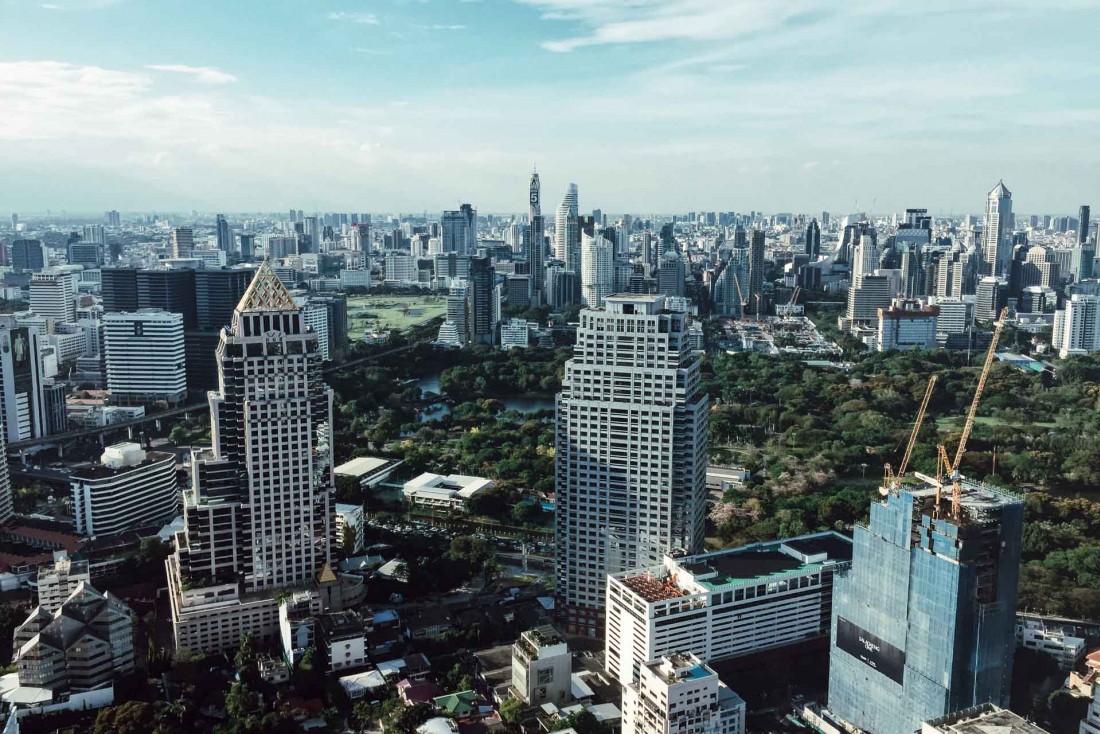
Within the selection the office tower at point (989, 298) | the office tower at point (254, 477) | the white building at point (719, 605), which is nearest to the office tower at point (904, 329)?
the office tower at point (989, 298)

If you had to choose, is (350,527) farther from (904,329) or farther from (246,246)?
(246,246)

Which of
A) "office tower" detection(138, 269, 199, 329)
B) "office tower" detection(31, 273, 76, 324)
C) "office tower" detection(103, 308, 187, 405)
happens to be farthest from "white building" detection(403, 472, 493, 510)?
"office tower" detection(31, 273, 76, 324)

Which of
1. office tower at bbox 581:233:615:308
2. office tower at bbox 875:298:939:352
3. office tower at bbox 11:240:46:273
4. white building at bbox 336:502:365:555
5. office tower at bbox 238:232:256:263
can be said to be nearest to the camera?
white building at bbox 336:502:365:555

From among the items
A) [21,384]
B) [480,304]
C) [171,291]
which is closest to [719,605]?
[21,384]

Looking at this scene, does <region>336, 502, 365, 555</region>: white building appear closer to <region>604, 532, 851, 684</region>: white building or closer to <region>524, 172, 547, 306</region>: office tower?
<region>604, 532, 851, 684</region>: white building

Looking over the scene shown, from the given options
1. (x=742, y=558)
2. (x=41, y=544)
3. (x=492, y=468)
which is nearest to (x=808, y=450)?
(x=492, y=468)

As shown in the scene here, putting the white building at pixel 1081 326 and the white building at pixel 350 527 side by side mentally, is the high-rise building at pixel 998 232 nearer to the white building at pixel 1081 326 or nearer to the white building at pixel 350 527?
the white building at pixel 1081 326
